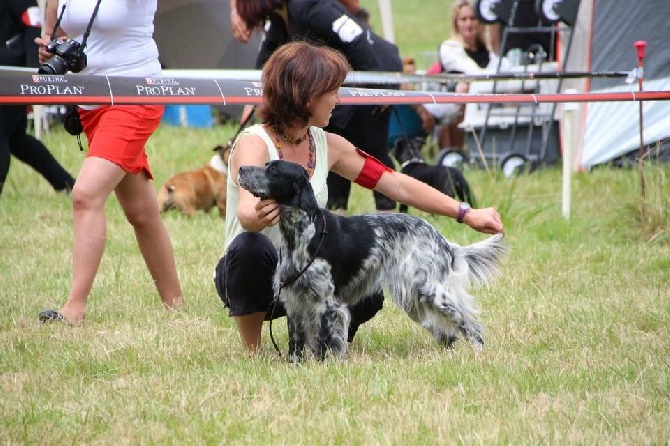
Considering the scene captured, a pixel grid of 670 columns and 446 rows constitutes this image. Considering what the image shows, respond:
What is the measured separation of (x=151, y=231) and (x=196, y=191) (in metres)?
3.49

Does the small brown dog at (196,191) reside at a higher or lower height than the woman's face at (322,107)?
lower

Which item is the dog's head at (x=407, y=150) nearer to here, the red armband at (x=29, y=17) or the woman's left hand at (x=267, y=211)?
the red armband at (x=29, y=17)

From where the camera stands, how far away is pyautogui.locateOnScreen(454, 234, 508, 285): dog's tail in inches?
167

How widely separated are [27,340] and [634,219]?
3977 millimetres

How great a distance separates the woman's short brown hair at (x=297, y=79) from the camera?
12.4 ft

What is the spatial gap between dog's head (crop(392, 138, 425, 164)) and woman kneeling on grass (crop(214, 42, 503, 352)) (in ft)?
15.4

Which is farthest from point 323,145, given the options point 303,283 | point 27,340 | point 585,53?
point 585,53

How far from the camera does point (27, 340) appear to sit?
14.8 ft

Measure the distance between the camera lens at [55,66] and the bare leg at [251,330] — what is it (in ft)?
4.34

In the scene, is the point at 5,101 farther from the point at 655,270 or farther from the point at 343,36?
the point at 655,270

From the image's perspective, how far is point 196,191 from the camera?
849cm

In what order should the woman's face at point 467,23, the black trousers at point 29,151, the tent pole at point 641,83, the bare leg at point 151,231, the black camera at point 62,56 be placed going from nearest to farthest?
the black camera at point 62,56
the bare leg at point 151,231
the tent pole at point 641,83
the black trousers at point 29,151
the woman's face at point 467,23

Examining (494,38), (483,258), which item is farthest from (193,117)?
(483,258)

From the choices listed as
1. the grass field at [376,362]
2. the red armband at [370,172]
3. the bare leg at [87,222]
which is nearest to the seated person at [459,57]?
the grass field at [376,362]
